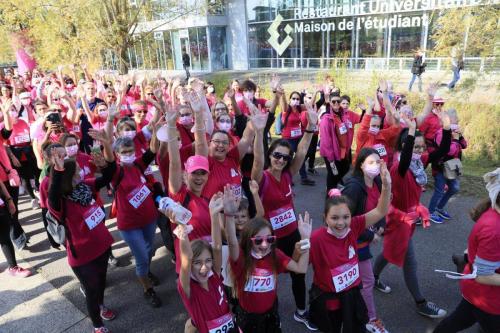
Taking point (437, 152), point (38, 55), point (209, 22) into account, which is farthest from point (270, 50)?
point (437, 152)

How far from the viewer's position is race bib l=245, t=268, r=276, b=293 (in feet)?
8.82

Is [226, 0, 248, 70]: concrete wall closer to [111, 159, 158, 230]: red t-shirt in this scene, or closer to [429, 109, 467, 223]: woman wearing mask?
[429, 109, 467, 223]: woman wearing mask

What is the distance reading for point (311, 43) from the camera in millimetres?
24562

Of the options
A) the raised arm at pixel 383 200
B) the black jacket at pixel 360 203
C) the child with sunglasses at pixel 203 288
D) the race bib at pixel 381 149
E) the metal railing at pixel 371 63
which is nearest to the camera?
the child with sunglasses at pixel 203 288

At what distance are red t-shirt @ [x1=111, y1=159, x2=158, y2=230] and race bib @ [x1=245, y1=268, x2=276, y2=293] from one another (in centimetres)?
168

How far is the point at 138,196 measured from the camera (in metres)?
3.88

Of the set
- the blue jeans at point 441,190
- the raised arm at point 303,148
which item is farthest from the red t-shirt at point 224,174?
the blue jeans at point 441,190

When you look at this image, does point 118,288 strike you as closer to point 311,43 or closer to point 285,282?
point 285,282

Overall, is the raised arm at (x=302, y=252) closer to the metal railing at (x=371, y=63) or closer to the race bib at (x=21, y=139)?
the race bib at (x=21, y=139)

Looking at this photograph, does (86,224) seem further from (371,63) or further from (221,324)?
(371,63)

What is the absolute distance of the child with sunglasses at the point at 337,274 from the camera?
9.07 ft

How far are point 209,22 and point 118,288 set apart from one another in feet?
85.0

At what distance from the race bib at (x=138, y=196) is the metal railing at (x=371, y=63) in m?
9.15

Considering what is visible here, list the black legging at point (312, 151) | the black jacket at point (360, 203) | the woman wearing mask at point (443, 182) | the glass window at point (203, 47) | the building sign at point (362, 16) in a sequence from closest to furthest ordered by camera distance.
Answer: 1. the black jacket at point (360, 203)
2. the woman wearing mask at point (443, 182)
3. the black legging at point (312, 151)
4. the building sign at point (362, 16)
5. the glass window at point (203, 47)
